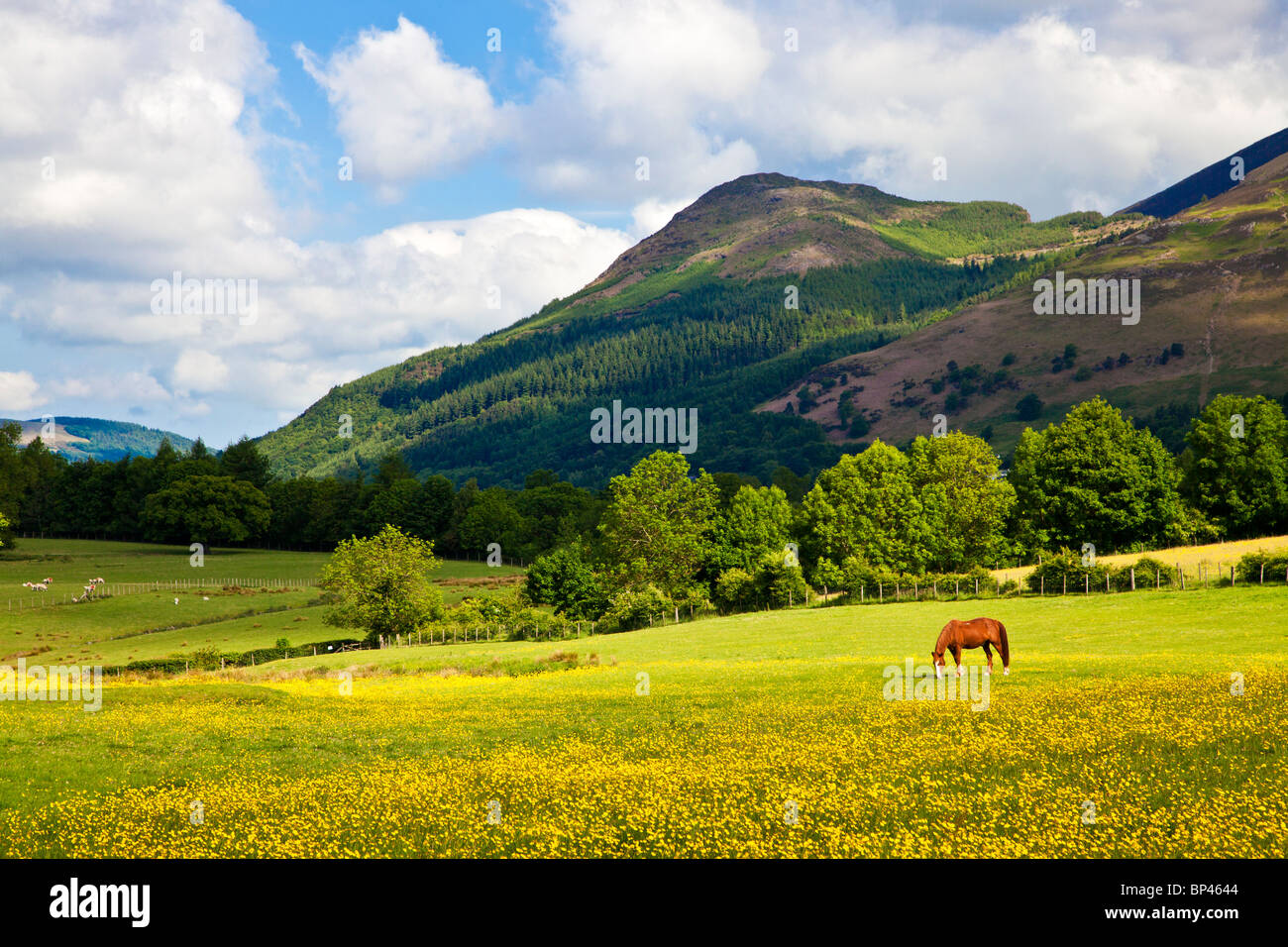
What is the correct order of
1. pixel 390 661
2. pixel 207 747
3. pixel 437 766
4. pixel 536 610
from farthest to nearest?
1. pixel 536 610
2. pixel 390 661
3. pixel 207 747
4. pixel 437 766

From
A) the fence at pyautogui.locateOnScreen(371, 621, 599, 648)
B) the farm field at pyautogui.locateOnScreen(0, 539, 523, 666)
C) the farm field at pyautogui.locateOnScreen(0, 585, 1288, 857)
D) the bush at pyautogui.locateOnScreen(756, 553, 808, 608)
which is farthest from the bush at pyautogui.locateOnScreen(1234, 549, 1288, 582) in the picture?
the farm field at pyautogui.locateOnScreen(0, 539, 523, 666)

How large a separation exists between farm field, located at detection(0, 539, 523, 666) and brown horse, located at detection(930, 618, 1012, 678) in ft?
216

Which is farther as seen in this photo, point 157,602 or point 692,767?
point 157,602

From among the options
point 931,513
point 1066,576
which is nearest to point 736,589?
point 931,513

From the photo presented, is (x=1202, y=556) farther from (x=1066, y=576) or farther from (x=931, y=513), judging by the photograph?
(x=931, y=513)

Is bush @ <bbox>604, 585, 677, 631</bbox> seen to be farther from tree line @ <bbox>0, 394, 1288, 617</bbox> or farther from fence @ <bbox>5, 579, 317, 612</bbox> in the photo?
fence @ <bbox>5, 579, 317, 612</bbox>

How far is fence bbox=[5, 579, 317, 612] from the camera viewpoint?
4200 inches

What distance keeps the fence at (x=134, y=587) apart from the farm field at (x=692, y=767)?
81474 millimetres

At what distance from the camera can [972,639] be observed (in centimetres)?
3856

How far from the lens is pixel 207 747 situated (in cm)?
2867

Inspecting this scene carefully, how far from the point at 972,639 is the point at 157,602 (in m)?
105
